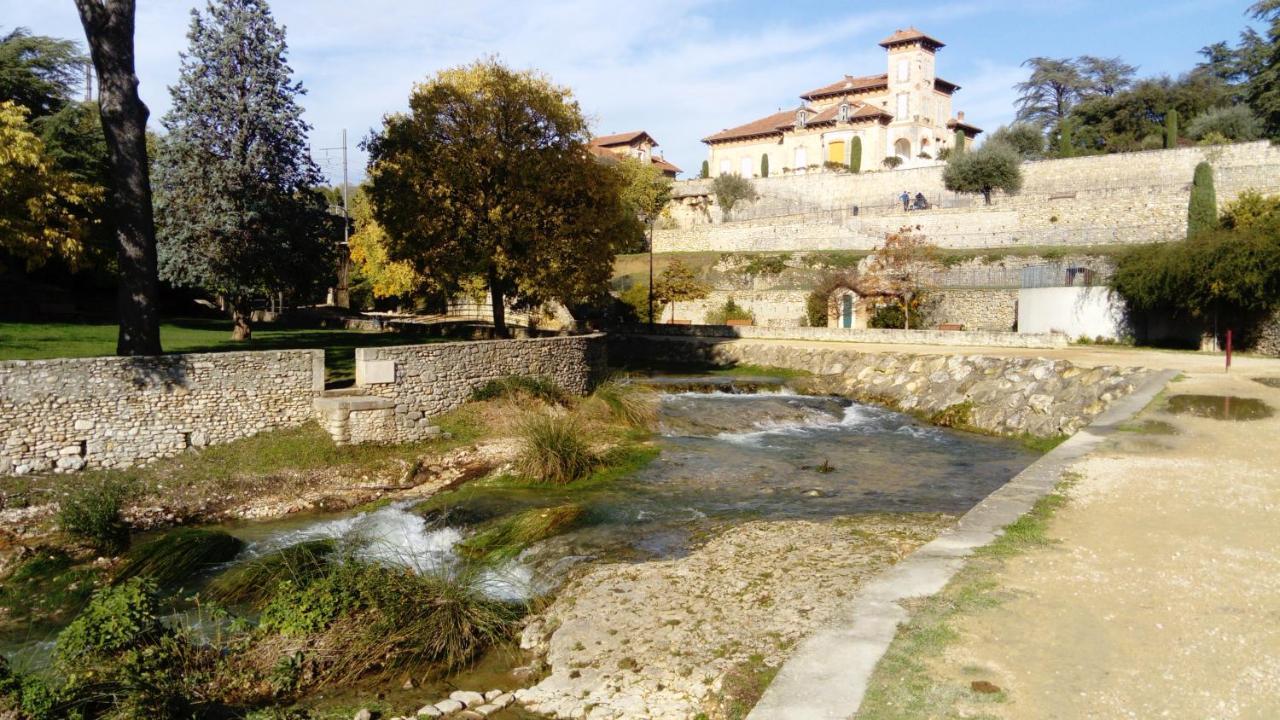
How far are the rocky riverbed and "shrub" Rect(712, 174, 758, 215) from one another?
56425 millimetres

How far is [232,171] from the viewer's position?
23.4m

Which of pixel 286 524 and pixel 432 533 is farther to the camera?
pixel 286 524

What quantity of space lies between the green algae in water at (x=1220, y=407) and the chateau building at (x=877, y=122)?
56.7 meters

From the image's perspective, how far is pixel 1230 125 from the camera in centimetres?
5328

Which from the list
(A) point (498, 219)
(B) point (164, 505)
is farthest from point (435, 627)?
(A) point (498, 219)

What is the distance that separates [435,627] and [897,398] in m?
20.5

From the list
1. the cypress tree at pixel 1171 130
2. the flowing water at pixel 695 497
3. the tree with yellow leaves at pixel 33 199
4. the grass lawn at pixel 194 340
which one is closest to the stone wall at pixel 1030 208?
the cypress tree at pixel 1171 130

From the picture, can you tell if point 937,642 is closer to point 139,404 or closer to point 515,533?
point 515,533

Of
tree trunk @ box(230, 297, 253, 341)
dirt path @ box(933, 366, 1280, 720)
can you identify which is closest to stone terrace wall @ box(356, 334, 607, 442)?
tree trunk @ box(230, 297, 253, 341)

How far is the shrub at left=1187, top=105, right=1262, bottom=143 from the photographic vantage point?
51.7 metres

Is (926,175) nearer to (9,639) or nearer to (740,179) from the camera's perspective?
(740,179)

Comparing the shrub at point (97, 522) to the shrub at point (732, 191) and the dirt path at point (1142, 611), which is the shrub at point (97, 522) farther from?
the shrub at point (732, 191)

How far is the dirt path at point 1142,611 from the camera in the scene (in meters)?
4.83

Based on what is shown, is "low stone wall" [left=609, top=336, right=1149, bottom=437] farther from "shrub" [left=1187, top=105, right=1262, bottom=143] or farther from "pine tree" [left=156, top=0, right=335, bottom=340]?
"shrub" [left=1187, top=105, right=1262, bottom=143]
